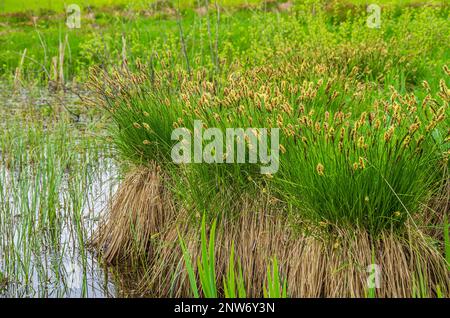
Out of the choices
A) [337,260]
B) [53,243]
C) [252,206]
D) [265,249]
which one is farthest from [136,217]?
[337,260]

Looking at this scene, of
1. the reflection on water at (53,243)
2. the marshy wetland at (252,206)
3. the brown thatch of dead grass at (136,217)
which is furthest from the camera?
the brown thatch of dead grass at (136,217)

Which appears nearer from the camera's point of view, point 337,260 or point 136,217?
point 337,260

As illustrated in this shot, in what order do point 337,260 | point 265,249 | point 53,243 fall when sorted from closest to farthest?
point 337,260, point 265,249, point 53,243

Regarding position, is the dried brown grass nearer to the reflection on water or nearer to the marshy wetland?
the marshy wetland

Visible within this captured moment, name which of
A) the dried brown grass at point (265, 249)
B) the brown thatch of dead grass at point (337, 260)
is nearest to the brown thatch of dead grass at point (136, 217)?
the dried brown grass at point (265, 249)

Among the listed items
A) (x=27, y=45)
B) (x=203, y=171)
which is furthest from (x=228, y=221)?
(x=27, y=45)

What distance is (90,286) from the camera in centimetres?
629

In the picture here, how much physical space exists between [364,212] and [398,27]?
897cm

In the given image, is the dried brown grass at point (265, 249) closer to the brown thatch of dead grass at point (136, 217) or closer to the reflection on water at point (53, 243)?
the brown thatch of dead grass at point (136, 217)

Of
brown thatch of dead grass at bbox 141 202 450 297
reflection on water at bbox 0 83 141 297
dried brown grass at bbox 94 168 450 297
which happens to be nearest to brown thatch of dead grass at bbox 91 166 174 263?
dried brown grass at bbox 94 168 450 297

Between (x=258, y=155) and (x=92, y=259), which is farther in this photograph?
(x=92, y=259)

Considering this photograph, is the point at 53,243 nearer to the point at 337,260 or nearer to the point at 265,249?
the point at 265,249

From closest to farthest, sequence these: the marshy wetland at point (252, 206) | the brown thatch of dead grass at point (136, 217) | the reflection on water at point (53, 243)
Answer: the marshy wetland at point (252, 206) < the reflection on water at point (53, 243) < the brown thatch of dead grass at point (136, 217)
